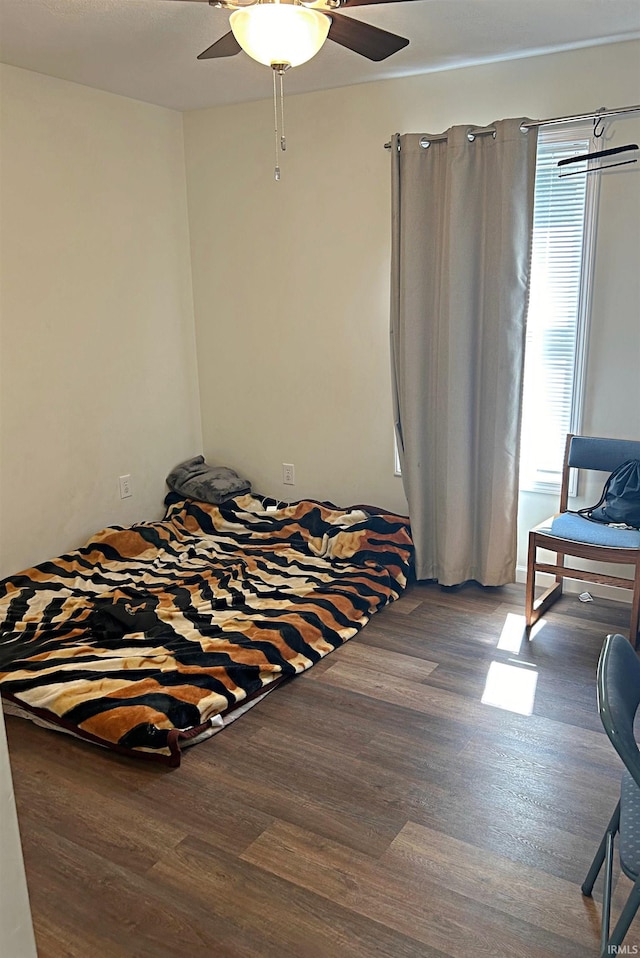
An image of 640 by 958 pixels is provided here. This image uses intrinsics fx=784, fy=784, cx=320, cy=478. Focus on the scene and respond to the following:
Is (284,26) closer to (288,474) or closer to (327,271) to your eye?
(327,271)

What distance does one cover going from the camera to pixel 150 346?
4520 mm

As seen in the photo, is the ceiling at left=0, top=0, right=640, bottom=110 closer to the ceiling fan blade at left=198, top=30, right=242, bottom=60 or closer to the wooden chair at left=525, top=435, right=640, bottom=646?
the ceiling fan blade at left=198, top=30, right=242, bottom=60

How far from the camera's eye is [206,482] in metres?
4.66

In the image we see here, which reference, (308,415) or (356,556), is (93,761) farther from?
(308,415)

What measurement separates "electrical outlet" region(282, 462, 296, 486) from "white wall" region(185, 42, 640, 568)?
4 cm

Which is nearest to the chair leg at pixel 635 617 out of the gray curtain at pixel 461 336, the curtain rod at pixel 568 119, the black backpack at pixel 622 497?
the black backpack at pixel 622 497

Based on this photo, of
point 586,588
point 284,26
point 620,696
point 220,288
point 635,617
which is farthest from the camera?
point 220,288

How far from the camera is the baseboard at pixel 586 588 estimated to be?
3.74m

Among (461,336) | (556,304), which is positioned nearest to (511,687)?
(461,336)

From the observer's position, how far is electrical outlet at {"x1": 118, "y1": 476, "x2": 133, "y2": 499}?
175 inches

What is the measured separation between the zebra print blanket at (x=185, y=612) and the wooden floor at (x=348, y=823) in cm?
12

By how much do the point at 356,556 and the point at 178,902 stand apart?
221cm

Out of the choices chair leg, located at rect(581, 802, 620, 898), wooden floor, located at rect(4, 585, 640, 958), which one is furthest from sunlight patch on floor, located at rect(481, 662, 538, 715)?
Answer: chair leg, located at rect(581, 802, 620, 898)

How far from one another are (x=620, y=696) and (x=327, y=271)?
3.20m
